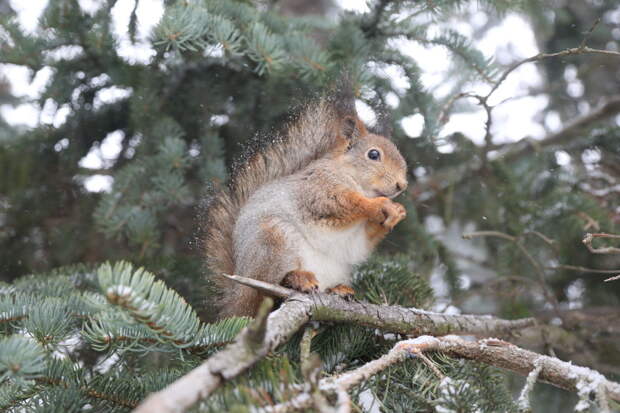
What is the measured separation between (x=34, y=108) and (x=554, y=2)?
2150 mm

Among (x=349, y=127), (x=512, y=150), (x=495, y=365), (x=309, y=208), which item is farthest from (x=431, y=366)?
(x=512, y=150)

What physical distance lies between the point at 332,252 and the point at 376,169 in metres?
0.30

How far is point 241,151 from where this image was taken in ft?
5.49

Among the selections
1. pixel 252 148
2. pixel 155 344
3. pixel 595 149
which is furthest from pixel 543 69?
pixel 155 344

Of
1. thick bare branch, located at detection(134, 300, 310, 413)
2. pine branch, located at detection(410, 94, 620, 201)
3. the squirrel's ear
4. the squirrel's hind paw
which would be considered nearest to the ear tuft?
the squirrel's ear

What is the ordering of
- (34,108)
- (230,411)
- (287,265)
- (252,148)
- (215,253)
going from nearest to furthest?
(230,411)
(287,265)
(215,253)
(252,148)
(34,108)

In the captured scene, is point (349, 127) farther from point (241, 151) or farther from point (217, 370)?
point (217, 370)

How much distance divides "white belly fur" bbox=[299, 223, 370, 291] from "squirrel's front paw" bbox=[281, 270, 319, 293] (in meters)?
0.06

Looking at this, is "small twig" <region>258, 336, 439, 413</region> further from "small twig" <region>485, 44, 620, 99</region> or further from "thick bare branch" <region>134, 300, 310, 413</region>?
"small twig" <region>485, 44, 620, 99</region>

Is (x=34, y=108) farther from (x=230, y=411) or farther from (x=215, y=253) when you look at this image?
(x=230, y=411)

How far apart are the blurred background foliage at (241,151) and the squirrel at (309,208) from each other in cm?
7

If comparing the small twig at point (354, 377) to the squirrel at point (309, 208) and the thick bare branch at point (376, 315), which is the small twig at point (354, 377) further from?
the squirrel at point (309, 208)

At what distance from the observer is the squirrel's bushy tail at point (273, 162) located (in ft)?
4.85

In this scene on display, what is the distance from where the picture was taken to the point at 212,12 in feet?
5.04
